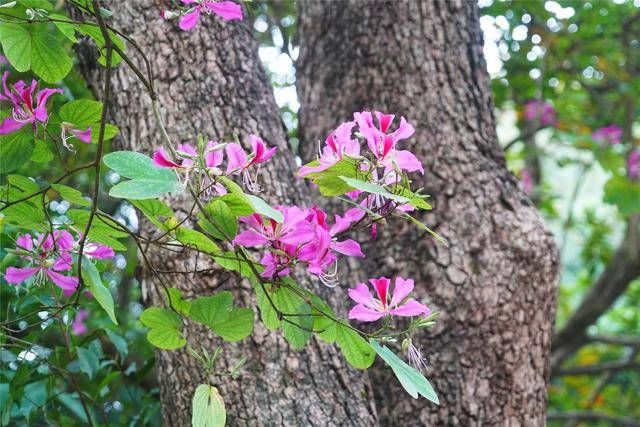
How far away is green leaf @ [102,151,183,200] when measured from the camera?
0.72 metres

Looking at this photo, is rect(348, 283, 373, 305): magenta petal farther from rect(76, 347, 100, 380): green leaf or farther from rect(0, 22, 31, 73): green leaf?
A: rect(76, 347, 100, 380): green leaf

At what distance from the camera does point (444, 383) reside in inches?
63.0

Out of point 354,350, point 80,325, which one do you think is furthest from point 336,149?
point 80,325

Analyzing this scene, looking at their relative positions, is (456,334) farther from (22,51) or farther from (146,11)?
(22,51)

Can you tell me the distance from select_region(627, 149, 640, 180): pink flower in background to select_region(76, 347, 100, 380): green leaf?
7.69 ft

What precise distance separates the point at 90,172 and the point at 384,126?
1.13m

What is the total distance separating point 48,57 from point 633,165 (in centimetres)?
265

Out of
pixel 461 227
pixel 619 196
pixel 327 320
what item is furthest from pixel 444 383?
pixel 619 196

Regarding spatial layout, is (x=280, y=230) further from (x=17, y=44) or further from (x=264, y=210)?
(x=17, y=44)

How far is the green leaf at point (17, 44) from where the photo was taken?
94cm

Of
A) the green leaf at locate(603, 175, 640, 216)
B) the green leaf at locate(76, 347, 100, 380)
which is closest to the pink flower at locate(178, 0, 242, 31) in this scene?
the green leaf at locate(76, 347, 100, 380)

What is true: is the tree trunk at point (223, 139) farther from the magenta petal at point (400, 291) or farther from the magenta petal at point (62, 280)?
the magenta petal at point (400, 291)

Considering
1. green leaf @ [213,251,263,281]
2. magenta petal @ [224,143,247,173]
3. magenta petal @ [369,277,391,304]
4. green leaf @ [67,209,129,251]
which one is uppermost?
magenta petal @ [224,143,247,173]

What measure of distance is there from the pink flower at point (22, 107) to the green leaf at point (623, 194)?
93.8 inches
